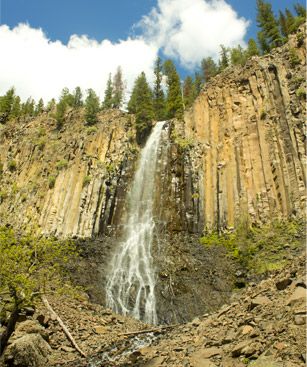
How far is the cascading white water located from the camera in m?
26.5

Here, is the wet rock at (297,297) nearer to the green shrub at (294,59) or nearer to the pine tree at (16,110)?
the green shrub at (294,59)

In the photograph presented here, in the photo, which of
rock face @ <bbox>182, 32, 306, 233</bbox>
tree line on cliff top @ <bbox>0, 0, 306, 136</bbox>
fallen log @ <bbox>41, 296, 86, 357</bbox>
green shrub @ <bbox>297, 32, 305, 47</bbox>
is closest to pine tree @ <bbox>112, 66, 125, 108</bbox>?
tree line on cliff top @ <bbox>0, 0, 306, 136</bbox>

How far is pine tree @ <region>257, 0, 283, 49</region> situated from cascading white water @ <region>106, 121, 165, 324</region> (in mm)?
25446

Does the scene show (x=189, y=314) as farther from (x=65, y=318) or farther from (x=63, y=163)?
(x=63, y=163)

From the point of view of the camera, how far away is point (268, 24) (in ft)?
189

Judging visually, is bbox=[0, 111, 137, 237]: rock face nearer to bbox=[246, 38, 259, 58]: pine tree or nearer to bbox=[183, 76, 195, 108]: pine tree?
bbox=[183, 76, 195, 108]: pine tree

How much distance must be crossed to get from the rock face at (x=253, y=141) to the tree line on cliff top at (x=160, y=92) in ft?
23.5

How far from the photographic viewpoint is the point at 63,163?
49844 millimetres

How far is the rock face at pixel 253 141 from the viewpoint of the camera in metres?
34.0

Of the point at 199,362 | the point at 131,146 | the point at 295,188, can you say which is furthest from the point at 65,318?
the point at 131,146

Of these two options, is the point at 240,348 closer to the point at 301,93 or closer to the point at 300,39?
the point at 301,93

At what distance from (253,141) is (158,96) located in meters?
36.5

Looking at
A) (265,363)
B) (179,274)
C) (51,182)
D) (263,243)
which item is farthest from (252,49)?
(265,363)

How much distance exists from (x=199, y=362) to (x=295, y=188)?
25.9 meters
